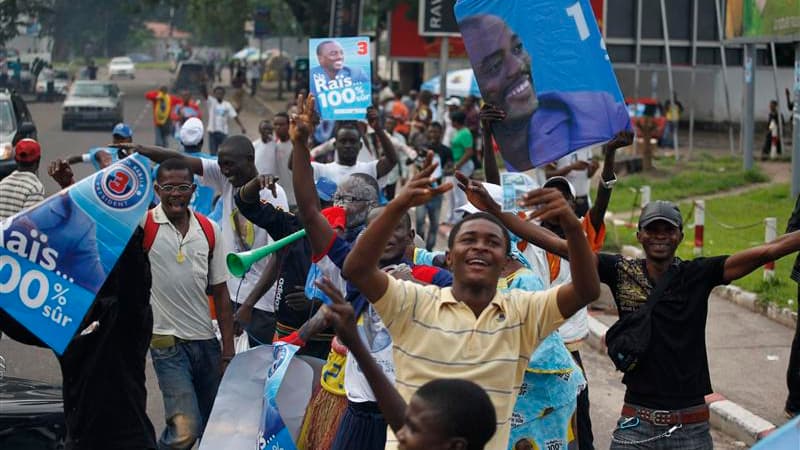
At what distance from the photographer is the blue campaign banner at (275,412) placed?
560 cm

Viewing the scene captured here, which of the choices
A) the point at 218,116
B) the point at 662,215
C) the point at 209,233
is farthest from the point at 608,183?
the point at 218,116

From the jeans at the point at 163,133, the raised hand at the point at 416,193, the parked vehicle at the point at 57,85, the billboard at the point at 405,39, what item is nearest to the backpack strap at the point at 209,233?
the raised hand at the point at 416,193

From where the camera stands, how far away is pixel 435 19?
2361 centimetres

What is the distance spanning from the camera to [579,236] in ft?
13.6

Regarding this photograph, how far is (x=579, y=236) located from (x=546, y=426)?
1.64 m

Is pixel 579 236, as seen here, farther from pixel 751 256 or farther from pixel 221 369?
pixel 221 369

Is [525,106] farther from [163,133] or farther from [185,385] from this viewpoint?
[163,133]

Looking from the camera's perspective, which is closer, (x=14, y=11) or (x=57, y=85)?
(x=14, y=11)

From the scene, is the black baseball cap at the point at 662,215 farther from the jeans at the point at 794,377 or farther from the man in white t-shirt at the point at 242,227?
the jeans at the point at 794,377

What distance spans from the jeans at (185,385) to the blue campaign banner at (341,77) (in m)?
4.72

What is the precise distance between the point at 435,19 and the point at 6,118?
7.74 m

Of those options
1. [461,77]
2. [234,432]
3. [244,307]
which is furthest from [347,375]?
[461,77]

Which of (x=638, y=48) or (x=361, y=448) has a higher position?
(x=638, y=48)

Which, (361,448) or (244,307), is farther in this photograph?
(244,307)
